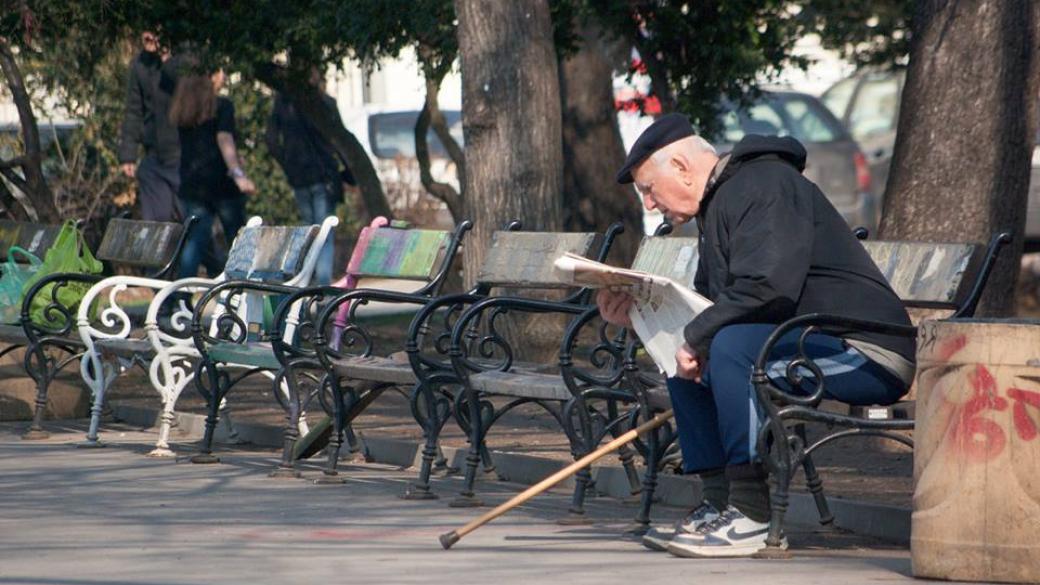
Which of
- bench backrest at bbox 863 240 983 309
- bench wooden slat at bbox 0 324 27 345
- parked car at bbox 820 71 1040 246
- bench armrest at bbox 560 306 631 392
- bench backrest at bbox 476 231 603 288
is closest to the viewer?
bench backrest at bbox 863 240 983 309

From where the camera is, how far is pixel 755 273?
6.27m

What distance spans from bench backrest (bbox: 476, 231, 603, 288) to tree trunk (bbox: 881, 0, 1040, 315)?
4.89 feet

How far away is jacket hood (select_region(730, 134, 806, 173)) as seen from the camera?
6.51 meters

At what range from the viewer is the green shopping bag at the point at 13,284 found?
10914 mm

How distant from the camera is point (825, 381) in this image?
6336 millimetres

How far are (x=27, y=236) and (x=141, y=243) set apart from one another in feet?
3.53

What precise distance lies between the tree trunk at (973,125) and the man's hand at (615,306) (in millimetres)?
2869

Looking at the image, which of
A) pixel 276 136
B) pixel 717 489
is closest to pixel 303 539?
pixel 717 489

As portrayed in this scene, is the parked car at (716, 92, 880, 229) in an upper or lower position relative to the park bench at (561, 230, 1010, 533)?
upper

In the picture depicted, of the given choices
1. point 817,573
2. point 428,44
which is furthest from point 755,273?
point 428,44

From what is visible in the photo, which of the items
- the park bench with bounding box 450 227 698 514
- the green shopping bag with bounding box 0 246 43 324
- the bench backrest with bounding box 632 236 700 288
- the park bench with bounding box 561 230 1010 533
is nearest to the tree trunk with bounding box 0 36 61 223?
the green shopping bag with bounding box 0 246 43 324

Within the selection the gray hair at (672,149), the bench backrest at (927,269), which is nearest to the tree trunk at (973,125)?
the bench backrest at (927,269)

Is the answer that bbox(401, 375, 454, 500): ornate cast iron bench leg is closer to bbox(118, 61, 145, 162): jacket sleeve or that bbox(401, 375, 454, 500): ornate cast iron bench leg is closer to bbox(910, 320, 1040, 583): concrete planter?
bbox(910, 320, 1040, 583): concrete planter

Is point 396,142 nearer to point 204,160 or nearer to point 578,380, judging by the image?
point 204,160
